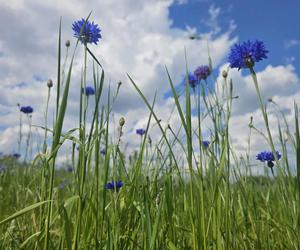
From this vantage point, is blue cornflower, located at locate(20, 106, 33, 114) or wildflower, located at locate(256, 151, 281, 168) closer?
wildflower, located at locate(256, 151, 281, 168)

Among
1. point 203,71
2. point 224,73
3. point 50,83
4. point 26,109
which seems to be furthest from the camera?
point 26,109

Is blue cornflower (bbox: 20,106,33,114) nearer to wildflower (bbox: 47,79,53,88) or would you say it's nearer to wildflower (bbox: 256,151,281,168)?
wildflower (bbox: 47,79,53,88)

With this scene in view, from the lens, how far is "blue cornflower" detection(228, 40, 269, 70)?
60.6 inches

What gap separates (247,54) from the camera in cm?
154

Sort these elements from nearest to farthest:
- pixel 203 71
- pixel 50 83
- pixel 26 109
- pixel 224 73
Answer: pixel 224 73, pixel 50 83, pixel 203 71, pixel 26 109

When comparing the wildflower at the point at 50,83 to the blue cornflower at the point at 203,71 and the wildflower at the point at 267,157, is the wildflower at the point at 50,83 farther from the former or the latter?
the wildflower at the point at 267,157

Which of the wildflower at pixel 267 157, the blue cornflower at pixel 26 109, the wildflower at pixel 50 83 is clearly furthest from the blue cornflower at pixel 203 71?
the blue cornflower at pixel 26 109

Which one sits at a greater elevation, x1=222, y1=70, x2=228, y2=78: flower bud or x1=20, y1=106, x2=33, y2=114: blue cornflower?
x1=20, y1=106, x2=33, y2=114: blue cornflower

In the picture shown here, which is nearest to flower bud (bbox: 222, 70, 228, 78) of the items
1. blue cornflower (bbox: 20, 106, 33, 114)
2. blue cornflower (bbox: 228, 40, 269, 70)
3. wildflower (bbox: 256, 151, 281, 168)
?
blue cornflower (bbox: 228, 40, 269, 70)

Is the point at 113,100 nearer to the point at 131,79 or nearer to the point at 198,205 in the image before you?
the point at 131,79

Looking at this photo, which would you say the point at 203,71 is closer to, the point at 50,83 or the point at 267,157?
the point at 267,157

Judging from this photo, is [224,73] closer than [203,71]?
Yes

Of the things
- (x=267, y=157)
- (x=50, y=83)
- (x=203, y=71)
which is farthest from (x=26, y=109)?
(x=267, y=157)

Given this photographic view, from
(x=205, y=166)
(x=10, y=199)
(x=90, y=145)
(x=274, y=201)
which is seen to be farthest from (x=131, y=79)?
(x=10, y=199)
